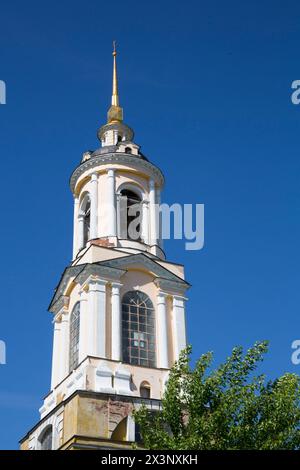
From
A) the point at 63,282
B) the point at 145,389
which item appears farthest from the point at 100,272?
the point at 145,389

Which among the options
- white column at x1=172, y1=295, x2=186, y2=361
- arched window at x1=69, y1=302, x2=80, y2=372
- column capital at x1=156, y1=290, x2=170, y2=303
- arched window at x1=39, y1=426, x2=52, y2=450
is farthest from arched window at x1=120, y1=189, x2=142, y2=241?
arched window at x1=39, y1=426, x2=52, y2=450

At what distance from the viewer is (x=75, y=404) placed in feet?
93.8

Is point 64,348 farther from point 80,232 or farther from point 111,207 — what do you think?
point 111,207

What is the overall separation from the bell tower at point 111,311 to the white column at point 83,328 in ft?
0.13

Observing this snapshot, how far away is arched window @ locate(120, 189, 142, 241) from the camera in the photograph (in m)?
36.2

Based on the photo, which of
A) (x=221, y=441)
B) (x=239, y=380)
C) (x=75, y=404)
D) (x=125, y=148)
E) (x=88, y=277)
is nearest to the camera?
(x=221, y=441)

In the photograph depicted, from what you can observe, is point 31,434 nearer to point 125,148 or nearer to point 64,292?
point 64,292

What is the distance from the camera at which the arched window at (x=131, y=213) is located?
36.2 m

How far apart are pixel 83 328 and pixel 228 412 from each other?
9923 millimetres

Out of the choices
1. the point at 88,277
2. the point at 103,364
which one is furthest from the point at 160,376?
the point at 88,277

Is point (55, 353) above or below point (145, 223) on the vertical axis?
below

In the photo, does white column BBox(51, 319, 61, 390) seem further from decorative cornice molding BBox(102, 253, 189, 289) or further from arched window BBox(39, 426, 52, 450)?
decorative cornice molding BBox(102, 253, 189, 289)

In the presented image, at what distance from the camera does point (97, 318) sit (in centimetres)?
3177

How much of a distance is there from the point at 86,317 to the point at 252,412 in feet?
33.6
